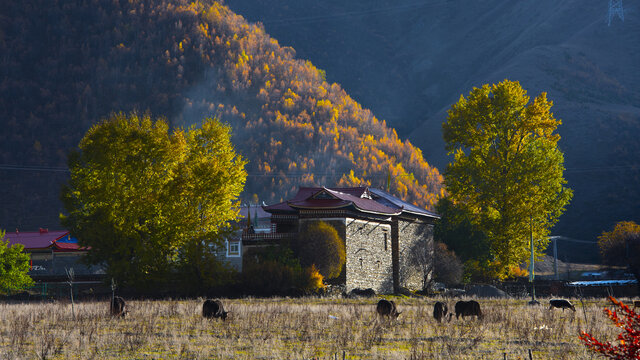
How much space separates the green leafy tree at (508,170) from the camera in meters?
52.9

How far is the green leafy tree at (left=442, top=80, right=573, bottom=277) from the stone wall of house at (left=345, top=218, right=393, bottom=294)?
665cm

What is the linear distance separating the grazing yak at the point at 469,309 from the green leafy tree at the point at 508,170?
28225 mm

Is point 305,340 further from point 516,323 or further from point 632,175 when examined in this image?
point 632,175

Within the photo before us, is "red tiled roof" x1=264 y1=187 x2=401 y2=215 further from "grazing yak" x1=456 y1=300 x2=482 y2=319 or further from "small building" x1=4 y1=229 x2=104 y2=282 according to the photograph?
"small building" x1=4 y1=229 x2=104 y2=282

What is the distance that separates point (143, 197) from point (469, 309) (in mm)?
26166

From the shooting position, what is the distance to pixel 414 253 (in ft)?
202

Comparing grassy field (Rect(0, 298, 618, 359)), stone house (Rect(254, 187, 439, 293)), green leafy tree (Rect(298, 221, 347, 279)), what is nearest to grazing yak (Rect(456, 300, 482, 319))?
grassy field (Rect(0, 298, 618, 359))

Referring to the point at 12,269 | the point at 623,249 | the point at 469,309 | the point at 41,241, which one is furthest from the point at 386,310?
the point at 623,249

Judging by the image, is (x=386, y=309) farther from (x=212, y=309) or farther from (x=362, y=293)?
(x=362, y=293)

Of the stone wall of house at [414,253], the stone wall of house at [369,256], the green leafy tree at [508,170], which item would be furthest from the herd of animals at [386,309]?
the stone wall of house at [414,253]

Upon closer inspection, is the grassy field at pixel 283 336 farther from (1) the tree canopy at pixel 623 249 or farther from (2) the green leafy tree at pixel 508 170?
(1) the tree canopy at pixel 623 249

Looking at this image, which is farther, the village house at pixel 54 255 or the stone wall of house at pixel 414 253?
the village house at pixel 54 255

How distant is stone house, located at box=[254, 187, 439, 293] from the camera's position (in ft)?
171

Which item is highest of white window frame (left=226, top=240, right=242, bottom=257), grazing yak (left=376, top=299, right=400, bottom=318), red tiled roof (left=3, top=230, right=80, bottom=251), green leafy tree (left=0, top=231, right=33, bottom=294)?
red tiled roof (left=3, top=230, right=80, bottom=251)
